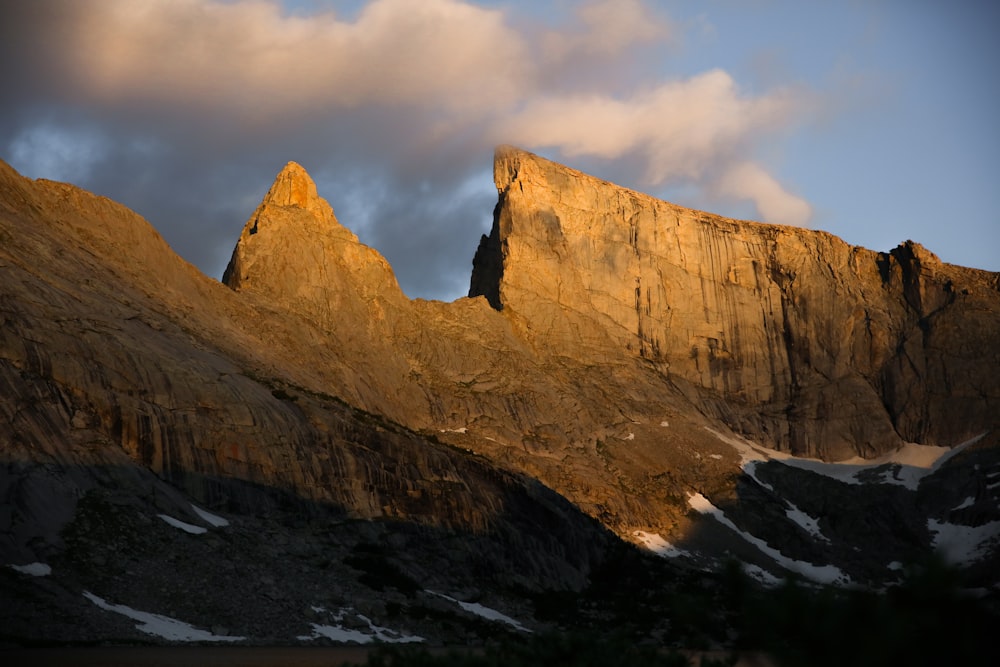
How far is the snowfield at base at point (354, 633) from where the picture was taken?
74.0 metres

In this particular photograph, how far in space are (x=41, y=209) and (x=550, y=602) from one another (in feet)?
216

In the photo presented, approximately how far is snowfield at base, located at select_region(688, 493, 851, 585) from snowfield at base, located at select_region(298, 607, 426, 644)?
7743 centimetres

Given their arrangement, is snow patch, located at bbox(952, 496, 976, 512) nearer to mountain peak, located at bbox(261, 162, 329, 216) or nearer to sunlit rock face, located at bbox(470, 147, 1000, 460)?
sunlit rock face, located at bbox(470, 147, 1000, 460)

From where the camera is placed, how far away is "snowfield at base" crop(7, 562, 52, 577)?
212 ft

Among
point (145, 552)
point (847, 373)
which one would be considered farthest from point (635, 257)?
point (145, 552)

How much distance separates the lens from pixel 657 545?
137125mm

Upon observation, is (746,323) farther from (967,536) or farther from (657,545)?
(657,545)

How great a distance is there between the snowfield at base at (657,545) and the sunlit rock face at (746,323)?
4353 centimetres

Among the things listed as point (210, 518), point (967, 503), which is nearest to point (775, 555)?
point (967, 503)

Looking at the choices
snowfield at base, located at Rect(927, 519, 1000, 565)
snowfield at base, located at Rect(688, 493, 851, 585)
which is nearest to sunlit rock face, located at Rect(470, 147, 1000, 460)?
snowfield at base, located at Rect(927, 519, 1000, 565)

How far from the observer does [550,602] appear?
103 m

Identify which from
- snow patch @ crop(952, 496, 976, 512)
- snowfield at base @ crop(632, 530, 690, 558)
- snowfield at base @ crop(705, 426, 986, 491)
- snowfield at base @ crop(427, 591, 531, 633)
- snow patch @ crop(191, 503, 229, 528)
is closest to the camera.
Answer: snow patch @ crop(191, 503, 229, 528)

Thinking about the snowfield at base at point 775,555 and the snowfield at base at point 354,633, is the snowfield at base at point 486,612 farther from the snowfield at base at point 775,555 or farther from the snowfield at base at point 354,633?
the snowfield at base at point 775,555

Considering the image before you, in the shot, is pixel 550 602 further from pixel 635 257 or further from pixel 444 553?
pixel 635 257
